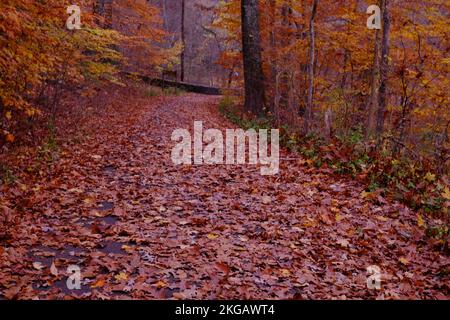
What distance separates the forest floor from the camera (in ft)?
15.0

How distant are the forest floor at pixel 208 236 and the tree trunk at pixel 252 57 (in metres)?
6.24

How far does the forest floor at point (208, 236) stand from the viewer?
4.59 m

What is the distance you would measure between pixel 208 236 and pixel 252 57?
10.4 m

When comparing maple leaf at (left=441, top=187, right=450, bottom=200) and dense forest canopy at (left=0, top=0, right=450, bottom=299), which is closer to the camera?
dense forest canopy at (left=0, top=0, right=450, bottom=299)

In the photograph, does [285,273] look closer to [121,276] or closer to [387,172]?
[121,276]

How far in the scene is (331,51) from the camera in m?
15.4

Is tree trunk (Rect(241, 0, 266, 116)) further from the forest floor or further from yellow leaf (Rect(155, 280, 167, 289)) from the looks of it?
yellow leaf (Rect(155, 280, 167, 289))

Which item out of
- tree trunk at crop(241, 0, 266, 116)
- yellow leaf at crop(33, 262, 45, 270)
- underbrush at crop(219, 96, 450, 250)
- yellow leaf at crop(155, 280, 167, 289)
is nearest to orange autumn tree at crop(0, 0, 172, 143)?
yellow leaf at crop(33, 262, 45, 270)

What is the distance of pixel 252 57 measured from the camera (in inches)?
591

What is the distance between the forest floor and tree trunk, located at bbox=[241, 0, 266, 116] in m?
6.24

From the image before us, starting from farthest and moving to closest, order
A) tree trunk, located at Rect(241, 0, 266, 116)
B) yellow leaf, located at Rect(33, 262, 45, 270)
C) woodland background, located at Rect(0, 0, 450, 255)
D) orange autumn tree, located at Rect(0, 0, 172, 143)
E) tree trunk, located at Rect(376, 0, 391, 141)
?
tree trunk, located at Rect(241, 0, 266, 116) → tree trunk, located at Rect(376, 0, 391, 141) → woodland background, located at Rect(0, 0, 450, 255) → orange autumn tree, located at Rect(0, 0, 172, 143) → yellow leaf, located at Rect(33, 262, 45, 270)

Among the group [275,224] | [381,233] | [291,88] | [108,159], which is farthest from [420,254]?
[291,88]
